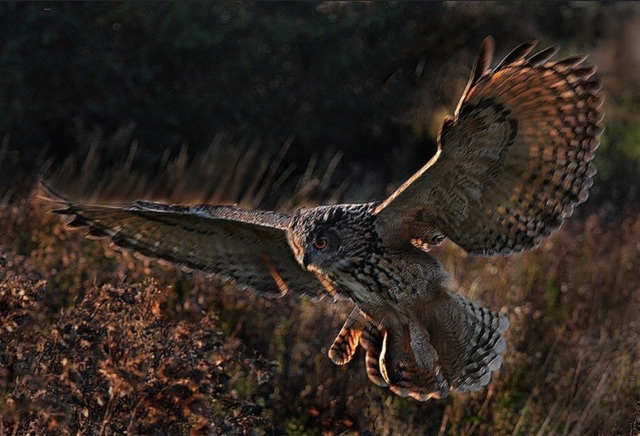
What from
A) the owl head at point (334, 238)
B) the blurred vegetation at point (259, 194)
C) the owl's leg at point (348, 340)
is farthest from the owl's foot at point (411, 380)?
the owl head at point (334, 238)

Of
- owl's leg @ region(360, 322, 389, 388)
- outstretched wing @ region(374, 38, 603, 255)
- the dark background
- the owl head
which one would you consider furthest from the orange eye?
the dark background

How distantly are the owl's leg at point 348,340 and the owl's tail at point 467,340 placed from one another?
36 cm

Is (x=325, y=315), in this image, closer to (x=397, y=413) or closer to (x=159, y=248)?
(x=397, y=413)

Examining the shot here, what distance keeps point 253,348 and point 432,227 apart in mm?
1647

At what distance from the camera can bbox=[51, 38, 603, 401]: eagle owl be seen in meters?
4.04

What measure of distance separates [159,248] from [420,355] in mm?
1404

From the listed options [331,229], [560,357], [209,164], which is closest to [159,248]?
[331,229]

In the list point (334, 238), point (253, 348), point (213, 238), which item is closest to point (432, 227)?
point (334, 238)

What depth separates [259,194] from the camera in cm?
777

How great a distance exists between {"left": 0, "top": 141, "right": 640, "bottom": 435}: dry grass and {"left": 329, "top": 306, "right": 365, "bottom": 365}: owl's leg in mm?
344

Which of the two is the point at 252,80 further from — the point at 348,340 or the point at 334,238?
the point at 334,238

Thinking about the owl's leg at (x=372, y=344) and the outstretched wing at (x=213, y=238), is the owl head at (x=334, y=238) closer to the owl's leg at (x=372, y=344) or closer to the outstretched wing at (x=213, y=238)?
the outstretched wing at (x=213, y=238)

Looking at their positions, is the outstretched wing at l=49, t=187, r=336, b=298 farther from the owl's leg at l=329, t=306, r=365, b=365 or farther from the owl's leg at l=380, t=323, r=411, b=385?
the owl's leg at l=380, t=323, r=411, b=385

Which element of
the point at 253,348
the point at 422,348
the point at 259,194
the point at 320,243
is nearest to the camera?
the point at 320,243
